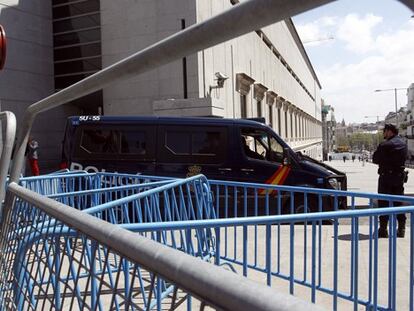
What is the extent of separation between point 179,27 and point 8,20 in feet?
22.8

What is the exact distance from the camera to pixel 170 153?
9547mm

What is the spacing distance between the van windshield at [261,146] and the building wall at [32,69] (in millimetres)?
12754

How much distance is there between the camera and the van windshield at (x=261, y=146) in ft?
Answer: 31.3

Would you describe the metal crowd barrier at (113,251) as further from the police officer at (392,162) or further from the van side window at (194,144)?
the van side window at (194,144)

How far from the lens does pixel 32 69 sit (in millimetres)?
20953

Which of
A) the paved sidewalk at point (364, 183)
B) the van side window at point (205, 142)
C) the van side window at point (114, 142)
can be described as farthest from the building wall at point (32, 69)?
the paved sidewalk at point (364, 183)

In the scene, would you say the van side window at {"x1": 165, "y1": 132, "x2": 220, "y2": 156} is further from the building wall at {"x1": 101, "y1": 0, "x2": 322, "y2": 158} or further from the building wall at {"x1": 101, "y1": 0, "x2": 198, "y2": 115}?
the building wall at {"x1": 101, "y1": 0, "x2": 198, "y2": 115}

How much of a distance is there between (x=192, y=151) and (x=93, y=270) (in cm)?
781

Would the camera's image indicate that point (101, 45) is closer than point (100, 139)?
No

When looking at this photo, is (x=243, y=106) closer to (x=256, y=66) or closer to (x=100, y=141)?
(x=256, y=66)

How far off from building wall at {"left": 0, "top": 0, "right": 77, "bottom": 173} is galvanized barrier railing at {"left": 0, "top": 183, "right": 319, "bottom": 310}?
17955 millimetres

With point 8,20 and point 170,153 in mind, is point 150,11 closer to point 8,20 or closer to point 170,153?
point 8,20

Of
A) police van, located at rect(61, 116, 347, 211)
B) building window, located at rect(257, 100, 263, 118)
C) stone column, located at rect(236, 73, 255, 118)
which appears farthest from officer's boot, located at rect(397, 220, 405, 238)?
building window, located at rect(257, 100, 263, 118)

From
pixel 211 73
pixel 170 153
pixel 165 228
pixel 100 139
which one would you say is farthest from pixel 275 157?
pixel 211 73
